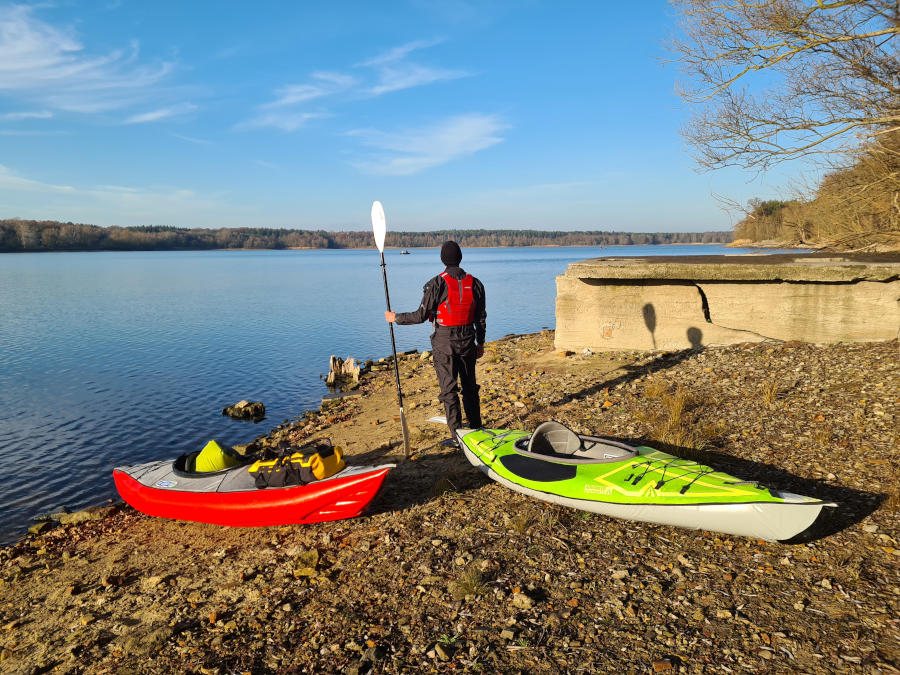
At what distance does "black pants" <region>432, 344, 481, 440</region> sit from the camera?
650 cm

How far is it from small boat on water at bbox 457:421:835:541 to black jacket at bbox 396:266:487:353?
124cm

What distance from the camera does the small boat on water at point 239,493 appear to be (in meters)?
5.09

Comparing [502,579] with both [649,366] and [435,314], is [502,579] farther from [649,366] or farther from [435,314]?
[649,366]

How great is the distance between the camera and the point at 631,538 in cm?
453

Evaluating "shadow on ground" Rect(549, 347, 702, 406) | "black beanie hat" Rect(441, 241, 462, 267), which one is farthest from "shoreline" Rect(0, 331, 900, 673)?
"black beanie hat" Rect(441, 241, 462, 267)

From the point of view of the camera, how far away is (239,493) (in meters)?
5.39

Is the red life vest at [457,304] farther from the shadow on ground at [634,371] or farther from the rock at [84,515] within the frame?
the rock at [84,515]

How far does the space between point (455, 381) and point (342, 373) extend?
8.88 meters

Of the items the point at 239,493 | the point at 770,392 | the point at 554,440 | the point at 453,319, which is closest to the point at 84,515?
the point at 239,493

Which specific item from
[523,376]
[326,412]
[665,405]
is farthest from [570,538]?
[326,412]

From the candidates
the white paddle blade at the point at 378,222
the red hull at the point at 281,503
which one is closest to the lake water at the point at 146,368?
the red hull at the point at 281,503

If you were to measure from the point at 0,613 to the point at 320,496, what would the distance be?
2929 mm

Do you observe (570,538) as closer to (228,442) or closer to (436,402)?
(436,402)

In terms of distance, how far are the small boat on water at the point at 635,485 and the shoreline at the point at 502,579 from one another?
187mm
